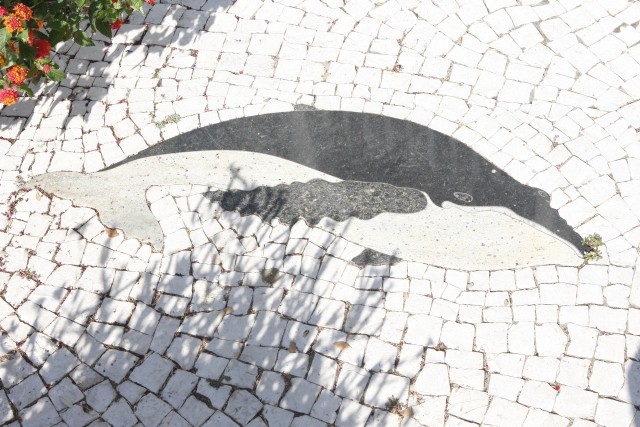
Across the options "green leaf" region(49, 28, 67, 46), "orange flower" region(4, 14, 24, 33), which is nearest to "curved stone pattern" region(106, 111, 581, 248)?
"green leaf" region(49, 28, 67, 46)

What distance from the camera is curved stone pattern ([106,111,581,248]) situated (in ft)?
22.9

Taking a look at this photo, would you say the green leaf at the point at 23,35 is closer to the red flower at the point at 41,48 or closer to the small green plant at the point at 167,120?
the red flower at the point at 41,48

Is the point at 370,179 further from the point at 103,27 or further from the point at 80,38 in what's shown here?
the point at 80,38

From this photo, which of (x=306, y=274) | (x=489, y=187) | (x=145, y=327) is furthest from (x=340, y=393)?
(x=489, y=187)

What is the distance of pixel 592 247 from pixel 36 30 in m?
6.11

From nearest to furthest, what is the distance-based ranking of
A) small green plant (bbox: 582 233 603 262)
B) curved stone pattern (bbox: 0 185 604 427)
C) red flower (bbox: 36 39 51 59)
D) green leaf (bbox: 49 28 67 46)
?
1. curved stone pattern (bbox: 0 185 604 427)
2. small green plant (bbox: 582 233 603 262)
3. red flower (bbox: 36 39 51 59)
4. green leaf (bbox: 49 28 67 46)

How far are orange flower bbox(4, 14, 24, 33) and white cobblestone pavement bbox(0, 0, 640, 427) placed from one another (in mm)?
1570

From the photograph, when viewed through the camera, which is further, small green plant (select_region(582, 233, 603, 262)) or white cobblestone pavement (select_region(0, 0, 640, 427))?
small green plant (select_region(582, 233, 603, 262))

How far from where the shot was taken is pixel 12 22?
21.4 feet

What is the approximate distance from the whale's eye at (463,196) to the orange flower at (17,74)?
462cm

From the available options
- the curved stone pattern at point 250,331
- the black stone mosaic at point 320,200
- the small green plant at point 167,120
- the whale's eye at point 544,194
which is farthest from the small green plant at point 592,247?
the small green plant at point 167,120

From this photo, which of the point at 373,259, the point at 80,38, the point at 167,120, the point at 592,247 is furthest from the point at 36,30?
the point at 592,247

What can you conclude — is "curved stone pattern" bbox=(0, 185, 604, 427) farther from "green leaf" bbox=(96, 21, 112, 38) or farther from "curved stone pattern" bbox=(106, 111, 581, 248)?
"green leaf" bbox=(96, 21, 112, 38)

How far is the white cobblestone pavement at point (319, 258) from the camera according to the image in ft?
19.8
